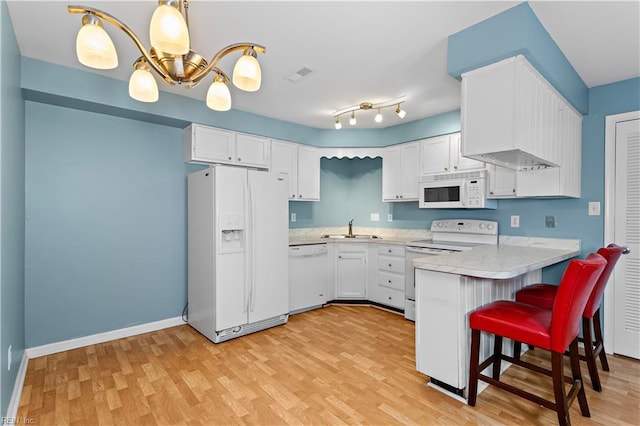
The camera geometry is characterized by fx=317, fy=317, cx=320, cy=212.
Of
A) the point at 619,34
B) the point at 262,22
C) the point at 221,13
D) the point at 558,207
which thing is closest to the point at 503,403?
the point at 558,207

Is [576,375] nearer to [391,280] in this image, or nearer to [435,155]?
[391,280]

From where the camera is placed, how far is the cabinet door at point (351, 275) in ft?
14.2

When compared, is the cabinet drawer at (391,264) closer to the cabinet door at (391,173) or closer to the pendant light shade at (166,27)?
the cabinet door at (391,173)

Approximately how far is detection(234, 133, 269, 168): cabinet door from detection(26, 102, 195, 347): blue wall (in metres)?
0.66

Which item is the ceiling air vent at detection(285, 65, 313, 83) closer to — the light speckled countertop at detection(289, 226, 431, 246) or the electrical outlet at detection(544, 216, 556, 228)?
the light speckled countertop at detection(289, 226, 431, 246)

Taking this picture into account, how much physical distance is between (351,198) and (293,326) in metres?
2.38

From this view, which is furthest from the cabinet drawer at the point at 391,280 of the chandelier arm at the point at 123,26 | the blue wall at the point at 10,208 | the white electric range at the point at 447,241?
the blue wall at the point at 10,208

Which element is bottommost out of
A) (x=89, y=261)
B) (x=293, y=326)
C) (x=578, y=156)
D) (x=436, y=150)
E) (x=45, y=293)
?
(x=293, y=326)

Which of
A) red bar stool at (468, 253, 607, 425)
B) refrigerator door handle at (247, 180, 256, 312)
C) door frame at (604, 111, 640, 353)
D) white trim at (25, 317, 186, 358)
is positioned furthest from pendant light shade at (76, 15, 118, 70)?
door frame at (604, 111, 640, 353)

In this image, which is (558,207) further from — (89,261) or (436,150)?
(89,261)

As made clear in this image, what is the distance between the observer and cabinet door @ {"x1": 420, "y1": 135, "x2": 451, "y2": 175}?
3.84 metres

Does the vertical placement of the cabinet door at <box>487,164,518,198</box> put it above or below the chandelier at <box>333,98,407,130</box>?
below

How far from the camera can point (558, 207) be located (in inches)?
124

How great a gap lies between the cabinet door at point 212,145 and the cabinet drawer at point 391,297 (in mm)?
2513
